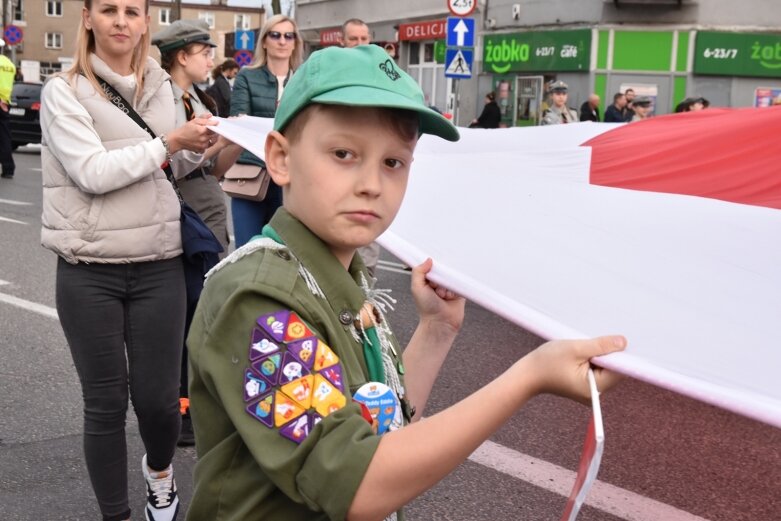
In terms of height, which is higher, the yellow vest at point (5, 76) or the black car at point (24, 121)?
the yellow vest at point (5, 76)

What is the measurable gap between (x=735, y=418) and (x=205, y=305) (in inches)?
165

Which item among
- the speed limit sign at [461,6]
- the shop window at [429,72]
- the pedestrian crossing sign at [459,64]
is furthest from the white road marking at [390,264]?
the shop window at [429,72]

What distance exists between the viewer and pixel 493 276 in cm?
169

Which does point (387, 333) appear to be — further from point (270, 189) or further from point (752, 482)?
point (270, 189)

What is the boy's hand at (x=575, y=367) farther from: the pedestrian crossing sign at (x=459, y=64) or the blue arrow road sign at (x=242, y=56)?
the blue arrow road sign at (x=242, y=56)

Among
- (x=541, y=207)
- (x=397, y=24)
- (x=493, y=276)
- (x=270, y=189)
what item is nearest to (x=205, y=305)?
(x=493, y=276)

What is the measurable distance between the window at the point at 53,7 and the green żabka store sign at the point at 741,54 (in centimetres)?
7059

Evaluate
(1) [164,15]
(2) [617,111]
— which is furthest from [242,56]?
(1) [164,15]

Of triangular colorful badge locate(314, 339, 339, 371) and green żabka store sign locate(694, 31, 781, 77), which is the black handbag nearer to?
triangular colorful badge locate(314, 339, 339, 371)

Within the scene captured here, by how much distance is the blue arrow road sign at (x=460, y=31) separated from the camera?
590 inches

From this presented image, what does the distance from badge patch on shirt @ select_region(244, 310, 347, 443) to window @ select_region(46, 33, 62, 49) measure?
86747 mm

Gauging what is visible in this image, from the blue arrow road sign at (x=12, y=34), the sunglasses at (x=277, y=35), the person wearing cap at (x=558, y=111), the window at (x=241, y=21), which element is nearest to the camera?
the sunglasses at (x=277, y=35)

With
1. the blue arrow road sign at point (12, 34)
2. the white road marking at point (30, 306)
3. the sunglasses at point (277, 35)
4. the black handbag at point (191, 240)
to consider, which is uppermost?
the blue arrow road sign at point (12, 34)

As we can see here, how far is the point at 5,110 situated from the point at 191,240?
1266 centimetres
